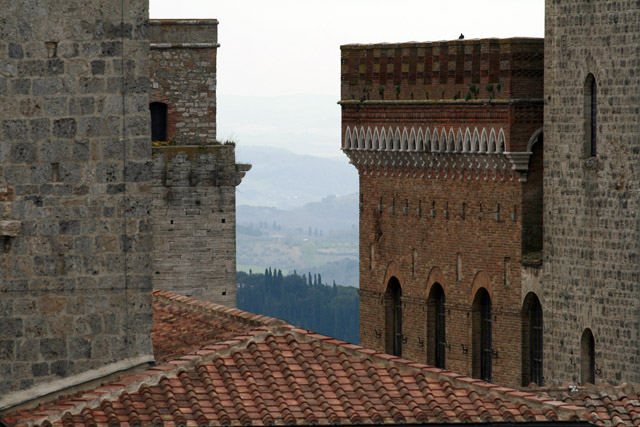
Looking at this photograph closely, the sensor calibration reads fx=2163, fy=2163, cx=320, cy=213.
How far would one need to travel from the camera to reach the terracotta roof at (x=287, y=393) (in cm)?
2359

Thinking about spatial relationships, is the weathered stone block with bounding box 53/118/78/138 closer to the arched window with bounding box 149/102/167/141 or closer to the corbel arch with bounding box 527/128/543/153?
the corbel arch with bounding box 527/128/543/153

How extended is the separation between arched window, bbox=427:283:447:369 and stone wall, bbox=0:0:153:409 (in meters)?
24.3

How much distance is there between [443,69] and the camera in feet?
155

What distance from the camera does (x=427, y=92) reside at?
158ft

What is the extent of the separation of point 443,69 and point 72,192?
2363cm

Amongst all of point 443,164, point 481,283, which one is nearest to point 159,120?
point 443,164

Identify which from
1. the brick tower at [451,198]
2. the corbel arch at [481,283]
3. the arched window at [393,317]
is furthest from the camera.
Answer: the arched window at [393,317]

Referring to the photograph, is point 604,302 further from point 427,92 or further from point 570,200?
point 427,92

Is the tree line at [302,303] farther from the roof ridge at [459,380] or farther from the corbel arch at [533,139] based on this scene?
the roof ridge at [459,380]

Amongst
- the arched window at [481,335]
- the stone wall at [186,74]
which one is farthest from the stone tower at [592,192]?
the stone wall at [186,74]

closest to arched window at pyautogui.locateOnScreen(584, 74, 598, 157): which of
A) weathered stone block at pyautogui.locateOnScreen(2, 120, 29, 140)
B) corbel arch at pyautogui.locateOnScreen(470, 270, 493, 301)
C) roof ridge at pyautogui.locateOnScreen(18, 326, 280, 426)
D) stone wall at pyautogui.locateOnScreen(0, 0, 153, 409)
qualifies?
corbel arch at pyautogui.locateOnScreen(470, 270, 493, 301)

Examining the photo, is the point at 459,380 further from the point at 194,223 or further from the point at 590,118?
the point at 194,223

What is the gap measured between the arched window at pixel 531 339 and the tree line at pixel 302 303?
115 metres

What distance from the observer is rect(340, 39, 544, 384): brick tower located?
44250 mm
